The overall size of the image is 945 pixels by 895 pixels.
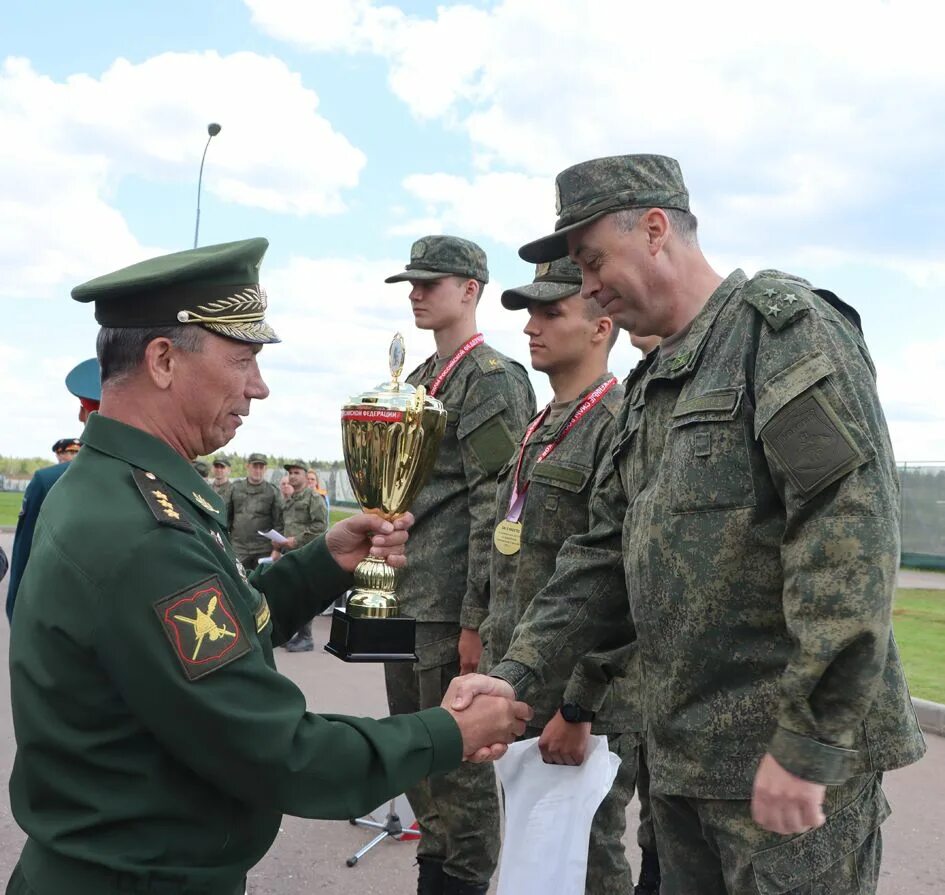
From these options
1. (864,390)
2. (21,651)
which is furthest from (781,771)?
(21,651)

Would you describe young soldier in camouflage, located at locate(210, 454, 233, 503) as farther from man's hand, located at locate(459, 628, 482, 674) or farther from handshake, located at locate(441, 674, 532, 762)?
handshake, located at locate(441, 674, 532, 762)

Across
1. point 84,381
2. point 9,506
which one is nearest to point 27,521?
point 84,381

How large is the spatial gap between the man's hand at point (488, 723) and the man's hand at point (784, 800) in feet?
2.19

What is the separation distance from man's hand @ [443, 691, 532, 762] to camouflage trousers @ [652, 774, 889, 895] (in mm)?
463

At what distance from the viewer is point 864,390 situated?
191cm

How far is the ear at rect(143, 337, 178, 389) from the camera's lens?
2068mm

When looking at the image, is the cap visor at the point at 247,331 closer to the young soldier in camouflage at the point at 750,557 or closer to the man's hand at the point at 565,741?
the young soldier in camouflage at the point at 750,557

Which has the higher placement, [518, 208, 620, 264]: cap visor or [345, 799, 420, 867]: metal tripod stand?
[518, 208, 620, 264]: cap visor

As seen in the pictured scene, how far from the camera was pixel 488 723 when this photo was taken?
237cm

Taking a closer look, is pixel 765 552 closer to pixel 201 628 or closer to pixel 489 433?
pixel 201 628

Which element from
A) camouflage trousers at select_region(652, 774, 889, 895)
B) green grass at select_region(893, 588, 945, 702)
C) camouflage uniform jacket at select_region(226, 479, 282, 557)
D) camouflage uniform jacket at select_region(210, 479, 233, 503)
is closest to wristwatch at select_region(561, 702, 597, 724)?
camouflage trousers at select_region(652, 774, 889, 895)

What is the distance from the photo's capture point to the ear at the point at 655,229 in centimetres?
244

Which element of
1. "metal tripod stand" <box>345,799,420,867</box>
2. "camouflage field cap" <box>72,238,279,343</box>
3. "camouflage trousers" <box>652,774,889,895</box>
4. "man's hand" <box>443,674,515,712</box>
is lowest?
"metal tripod stand" <box>345,799,420,867</box>

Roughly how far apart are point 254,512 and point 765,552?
39.9 feet
